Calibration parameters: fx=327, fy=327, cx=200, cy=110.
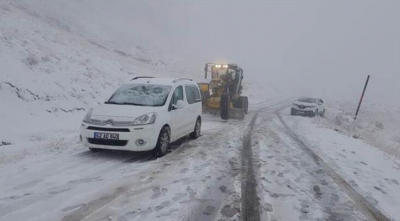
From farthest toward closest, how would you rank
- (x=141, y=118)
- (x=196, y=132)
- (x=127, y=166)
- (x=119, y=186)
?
(x=196, y=132)
(x=141, y=118)
(x=127, y=166)
(x=119, y=186)

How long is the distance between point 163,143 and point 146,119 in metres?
0.85

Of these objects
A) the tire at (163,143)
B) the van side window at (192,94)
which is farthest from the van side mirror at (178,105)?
the van side window at (192,94)

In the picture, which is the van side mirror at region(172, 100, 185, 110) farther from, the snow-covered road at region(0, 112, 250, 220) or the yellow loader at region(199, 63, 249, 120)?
the yellow loader at region(199, 63, 249, 120)

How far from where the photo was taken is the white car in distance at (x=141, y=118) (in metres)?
7.24

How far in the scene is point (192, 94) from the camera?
10242 millimetres

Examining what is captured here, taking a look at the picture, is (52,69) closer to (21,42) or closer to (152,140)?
(21,42)

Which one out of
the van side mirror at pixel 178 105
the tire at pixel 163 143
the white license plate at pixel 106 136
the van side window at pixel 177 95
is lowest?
the tire at pixel 163 143

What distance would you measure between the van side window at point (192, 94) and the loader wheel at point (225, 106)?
543 centimetres

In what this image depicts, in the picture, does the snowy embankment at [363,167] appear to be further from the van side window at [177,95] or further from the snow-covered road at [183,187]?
the van side window at [177,95]

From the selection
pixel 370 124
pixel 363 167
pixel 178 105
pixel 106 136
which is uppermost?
pixel 178 105

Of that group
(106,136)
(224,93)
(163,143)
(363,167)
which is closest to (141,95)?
(163,143)

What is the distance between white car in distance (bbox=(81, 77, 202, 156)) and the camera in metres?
7.24

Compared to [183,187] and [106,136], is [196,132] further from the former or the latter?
[183,187]

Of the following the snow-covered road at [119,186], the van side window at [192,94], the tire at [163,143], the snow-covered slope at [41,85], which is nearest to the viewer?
the snow-covered road at [119,186]
